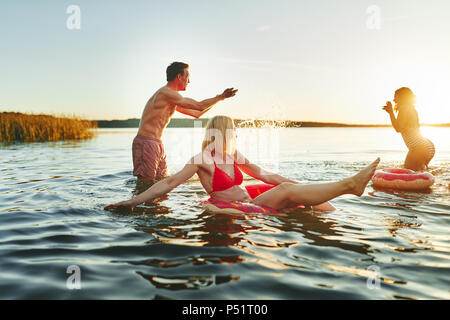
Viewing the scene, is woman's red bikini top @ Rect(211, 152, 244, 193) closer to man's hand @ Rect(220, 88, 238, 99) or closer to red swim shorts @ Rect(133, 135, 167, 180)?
man's hand @ Rect(220, 88, 238, 99)

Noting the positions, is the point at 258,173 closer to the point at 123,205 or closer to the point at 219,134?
the point at 219,134

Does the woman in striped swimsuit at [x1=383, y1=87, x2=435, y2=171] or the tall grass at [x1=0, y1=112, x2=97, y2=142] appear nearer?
the woman in striped swimsuit at [x1=383, y1=87, x2=435, y2=171]

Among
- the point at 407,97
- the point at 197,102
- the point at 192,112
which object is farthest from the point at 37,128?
the point at 407,97

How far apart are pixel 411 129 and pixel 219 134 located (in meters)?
6.38

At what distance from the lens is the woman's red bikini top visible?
5035 millimetres

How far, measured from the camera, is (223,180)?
505cm

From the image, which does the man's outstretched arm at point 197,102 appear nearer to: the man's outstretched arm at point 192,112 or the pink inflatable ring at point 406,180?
the man's outstretched arm at point 192,112

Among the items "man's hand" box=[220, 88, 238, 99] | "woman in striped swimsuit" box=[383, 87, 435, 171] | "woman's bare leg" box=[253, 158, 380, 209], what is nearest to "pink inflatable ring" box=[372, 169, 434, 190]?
"woman in striped swimsuit" box=[383, 87, 435, 171]

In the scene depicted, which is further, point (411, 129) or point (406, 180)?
point (411, 129)

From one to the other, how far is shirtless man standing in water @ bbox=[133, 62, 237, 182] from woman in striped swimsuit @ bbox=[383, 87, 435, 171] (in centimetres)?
526

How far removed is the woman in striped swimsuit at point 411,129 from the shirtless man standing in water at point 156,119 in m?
5.26

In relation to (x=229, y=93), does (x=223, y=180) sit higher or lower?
lower

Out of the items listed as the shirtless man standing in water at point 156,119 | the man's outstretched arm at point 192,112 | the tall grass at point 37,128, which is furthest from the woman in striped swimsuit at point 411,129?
the tall grass at point 37,128
